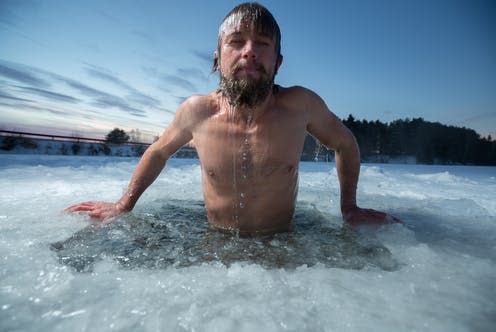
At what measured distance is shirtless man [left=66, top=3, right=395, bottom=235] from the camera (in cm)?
162

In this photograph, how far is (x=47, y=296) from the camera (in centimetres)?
88

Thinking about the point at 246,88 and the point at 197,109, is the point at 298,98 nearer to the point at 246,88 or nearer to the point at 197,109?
the point at 246,88

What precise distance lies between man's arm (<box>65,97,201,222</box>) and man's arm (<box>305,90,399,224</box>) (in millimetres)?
828

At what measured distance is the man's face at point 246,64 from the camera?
158 cm

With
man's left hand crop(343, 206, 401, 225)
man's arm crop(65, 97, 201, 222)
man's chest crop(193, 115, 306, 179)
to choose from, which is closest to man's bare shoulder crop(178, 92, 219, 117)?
man's arm crop(65, 97, 201, 222)

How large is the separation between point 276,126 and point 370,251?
89cm

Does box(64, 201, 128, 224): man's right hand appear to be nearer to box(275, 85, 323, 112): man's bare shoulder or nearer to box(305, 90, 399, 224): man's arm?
box(275, 85, 323, 112): man's bare shoulder

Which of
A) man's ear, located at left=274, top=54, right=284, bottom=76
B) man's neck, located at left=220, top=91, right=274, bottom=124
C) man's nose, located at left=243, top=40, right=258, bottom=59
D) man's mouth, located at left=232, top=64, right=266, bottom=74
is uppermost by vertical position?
man's ear, located at left=274, top=54, right=284, bottom=76

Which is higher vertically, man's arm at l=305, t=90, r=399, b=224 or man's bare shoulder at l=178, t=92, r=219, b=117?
man's bare shoulder at l=178, t=92, r=219, b=117

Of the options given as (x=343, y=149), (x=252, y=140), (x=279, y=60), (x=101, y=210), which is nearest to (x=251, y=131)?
(x=252, y=140)

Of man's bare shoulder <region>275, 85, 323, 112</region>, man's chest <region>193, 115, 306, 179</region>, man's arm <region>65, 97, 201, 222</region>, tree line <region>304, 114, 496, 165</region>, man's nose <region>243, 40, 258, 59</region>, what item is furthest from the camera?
tree line <region>304, 114, 496, 165</region>

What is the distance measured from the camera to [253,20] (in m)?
1.60

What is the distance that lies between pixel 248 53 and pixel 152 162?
3.67 ft

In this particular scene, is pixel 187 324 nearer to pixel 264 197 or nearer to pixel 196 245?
pixel 196 245
